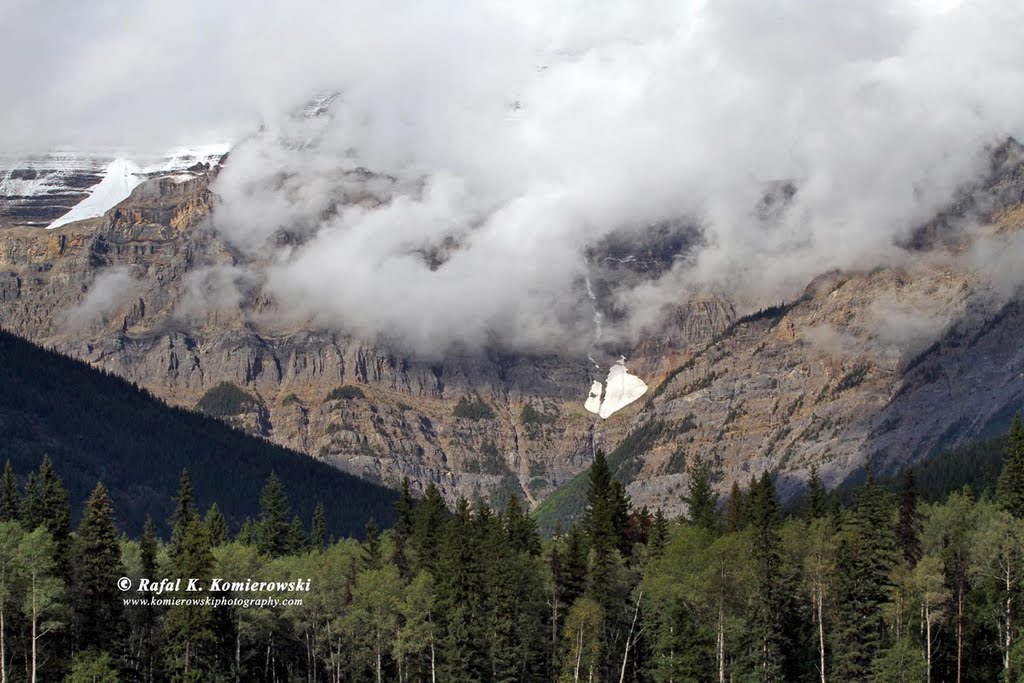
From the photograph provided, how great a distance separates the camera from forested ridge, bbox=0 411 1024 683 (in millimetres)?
130375

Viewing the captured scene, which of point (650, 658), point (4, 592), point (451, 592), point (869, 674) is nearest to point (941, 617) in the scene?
point (869, 674)

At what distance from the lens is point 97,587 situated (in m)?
131

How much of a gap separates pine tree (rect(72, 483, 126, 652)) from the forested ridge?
5.6 inches

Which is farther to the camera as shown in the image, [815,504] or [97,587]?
[815,504]

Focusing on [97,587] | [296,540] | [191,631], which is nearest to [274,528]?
[296,540]

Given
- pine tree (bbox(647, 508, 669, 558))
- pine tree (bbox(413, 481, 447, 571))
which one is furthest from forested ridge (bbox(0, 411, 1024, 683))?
pine tree (bbox(647, 508, 669, 558))

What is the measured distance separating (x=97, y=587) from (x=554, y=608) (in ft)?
117

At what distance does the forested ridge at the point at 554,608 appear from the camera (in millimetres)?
130375

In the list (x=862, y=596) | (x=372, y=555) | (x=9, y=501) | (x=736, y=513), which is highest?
(x=736, y=513)

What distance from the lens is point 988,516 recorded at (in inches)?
5694

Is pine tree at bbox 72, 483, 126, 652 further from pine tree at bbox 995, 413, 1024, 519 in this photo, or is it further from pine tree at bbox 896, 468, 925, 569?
pine tree at bbox 995, 413, 1024, 519

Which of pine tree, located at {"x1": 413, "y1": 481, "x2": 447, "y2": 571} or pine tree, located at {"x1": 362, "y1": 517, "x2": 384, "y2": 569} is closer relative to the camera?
pine tree, located at {"x1": 413, "y1": 481, "x2": 447, "y2": 571}

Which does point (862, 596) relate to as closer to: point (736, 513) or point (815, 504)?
point (736, 513)

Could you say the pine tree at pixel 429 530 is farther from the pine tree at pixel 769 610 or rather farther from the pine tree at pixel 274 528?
the pine tree at pixel 769 610
